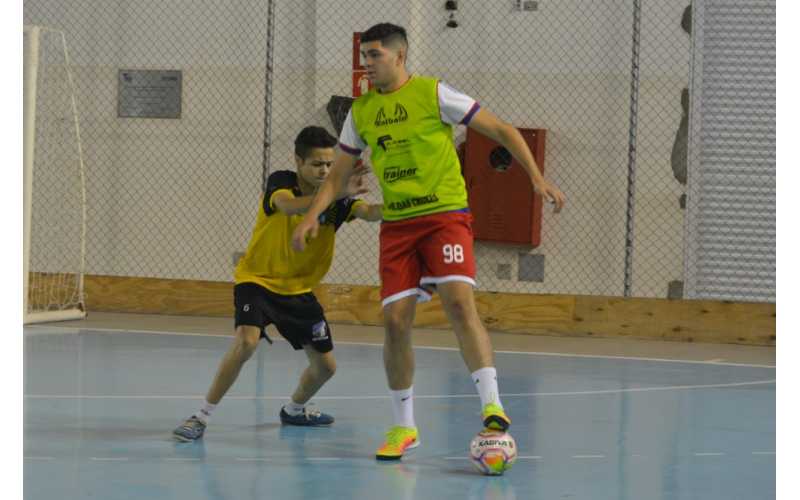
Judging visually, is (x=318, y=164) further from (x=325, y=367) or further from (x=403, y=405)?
(x=403, y=405)

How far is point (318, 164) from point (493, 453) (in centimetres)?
158

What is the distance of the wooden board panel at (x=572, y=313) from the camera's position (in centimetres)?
1048

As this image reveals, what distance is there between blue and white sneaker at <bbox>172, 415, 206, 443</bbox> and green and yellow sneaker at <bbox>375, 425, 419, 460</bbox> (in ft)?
2.76

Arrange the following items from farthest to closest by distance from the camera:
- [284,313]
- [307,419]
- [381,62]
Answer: [307,419], [284,313], [381,62]

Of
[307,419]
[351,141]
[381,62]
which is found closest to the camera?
[381,62]

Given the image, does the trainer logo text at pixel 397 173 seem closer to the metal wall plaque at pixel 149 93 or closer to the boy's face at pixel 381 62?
the boy's face at pixel 381 62

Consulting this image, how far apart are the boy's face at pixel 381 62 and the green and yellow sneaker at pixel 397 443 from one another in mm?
1455

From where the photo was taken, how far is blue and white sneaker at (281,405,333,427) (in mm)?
6289

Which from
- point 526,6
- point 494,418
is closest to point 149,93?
point 526,6

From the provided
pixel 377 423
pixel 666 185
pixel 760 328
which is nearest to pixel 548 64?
pixel 666 185

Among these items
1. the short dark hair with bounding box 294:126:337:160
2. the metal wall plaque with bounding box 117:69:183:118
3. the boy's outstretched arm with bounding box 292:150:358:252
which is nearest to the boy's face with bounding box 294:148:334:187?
the short dark hair with bounding box 294:126:337:160

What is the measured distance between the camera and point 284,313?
6000 millimetres

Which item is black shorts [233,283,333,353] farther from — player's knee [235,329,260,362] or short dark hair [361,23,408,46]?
short dark hair [361,23,408,46]

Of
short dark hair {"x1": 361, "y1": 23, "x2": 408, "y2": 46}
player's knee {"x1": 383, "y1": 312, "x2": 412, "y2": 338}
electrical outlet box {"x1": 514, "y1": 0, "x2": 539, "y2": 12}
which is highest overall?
electrical outlet box {"x1": 514, "y1": 0, "x2": 539, "y2": 12}
